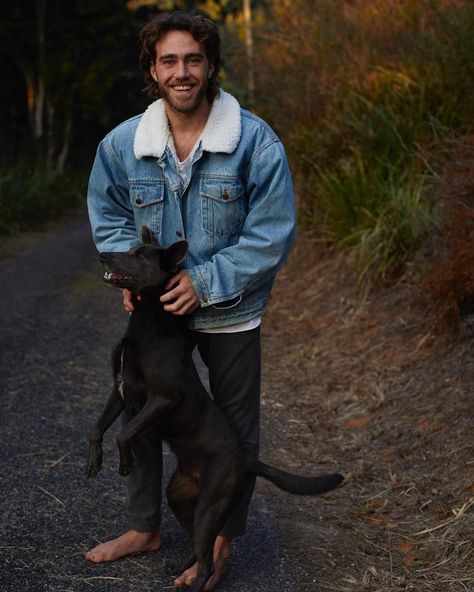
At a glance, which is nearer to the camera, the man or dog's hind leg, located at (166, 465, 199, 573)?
the man

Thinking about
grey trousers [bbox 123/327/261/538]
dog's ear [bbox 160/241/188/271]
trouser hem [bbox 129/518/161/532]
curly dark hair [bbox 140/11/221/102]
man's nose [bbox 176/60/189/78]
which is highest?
curly dark hair [bbox 140/11/221/102]

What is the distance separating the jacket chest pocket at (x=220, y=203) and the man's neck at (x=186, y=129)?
144 mm

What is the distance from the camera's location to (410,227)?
A: 742 cm

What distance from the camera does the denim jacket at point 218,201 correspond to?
3.49m

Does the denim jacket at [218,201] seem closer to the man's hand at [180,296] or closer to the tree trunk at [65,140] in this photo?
the man's hand at [180,296]

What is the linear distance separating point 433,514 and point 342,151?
537cm

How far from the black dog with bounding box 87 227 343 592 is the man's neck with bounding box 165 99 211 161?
0.36 meters

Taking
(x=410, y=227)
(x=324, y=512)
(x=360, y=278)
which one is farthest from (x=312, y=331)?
(x=324, y=512)

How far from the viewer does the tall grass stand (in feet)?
25.2

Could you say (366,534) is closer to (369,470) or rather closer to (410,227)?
(369,470)

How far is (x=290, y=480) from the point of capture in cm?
361

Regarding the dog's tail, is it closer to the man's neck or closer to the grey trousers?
the grey trousers

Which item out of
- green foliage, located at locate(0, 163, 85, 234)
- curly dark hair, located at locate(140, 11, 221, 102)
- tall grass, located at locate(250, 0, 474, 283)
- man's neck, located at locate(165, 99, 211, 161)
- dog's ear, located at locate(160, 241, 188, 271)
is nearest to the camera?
dog's ear, located at locate(160, 241, 188, 271)

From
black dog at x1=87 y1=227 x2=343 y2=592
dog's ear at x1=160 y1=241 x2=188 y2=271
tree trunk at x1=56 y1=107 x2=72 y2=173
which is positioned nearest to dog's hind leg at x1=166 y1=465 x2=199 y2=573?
black dog at x1=87 y1=227 x2=343 y2=592
